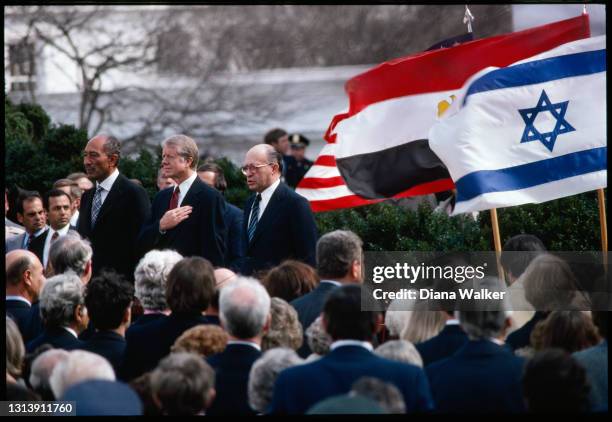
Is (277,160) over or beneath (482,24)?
beneath

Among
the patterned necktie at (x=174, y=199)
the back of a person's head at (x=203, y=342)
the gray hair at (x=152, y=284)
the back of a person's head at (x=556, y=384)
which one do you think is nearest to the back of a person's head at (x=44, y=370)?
the back of a person's head at (x=203, y=342)

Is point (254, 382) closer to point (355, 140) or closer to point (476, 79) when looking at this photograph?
point (476, 79)

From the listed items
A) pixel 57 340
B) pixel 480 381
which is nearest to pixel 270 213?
pixel 57 340

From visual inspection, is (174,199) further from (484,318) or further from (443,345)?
(484,318)

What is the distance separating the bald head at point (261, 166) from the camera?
9.23 metres

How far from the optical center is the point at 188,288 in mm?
6664

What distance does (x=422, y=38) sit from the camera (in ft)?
90.9

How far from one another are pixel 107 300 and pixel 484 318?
7.39 ft

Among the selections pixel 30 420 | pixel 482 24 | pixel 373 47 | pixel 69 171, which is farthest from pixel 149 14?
pixel 30 420

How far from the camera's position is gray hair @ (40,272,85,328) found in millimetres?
6773

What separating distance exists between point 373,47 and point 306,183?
56.8ft

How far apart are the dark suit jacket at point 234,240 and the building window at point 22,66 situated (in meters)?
16.1

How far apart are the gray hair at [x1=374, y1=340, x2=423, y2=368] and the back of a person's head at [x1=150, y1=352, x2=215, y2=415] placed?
3.27ft

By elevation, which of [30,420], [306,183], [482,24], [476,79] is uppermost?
[482,24]
